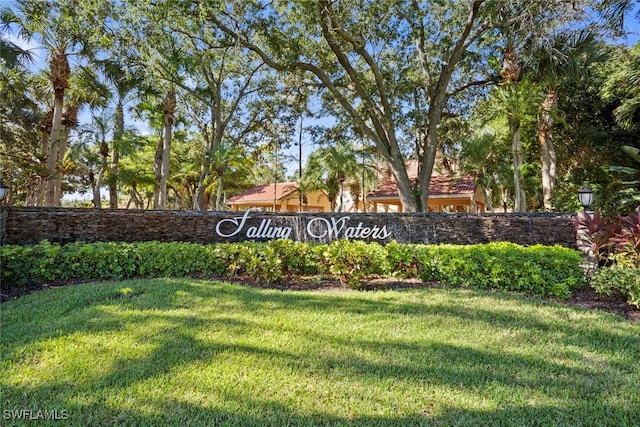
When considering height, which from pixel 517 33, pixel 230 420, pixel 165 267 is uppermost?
pixel 517 33

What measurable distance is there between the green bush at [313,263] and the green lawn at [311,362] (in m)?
1.07

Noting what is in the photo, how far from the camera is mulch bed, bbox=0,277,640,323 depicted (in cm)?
512

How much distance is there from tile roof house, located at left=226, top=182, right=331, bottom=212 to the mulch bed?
18.2 metres

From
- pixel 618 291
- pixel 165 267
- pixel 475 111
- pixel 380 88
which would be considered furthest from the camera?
pixel 475 111

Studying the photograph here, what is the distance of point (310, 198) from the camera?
29.5m

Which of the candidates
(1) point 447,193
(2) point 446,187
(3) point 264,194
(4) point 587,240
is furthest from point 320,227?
(3) point 264,194

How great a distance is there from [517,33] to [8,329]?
11447 millimetres

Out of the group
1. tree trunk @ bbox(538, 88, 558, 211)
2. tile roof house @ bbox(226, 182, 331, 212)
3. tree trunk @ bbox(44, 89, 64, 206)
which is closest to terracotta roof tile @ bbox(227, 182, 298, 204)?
tile roof house @ bbox(226, 182, 331, 212)

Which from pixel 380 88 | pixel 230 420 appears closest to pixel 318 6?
pixel 380 88

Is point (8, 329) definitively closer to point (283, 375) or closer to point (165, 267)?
point (165, 267)

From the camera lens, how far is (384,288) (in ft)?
19.6

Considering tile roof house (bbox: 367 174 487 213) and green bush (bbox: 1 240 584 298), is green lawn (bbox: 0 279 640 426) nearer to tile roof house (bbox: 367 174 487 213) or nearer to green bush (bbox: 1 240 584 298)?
green bush (bbox: 1 240 584 298)

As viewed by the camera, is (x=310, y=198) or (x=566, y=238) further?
(x=310, y=198)

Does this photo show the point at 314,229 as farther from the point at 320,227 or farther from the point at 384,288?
the point at 384,288
